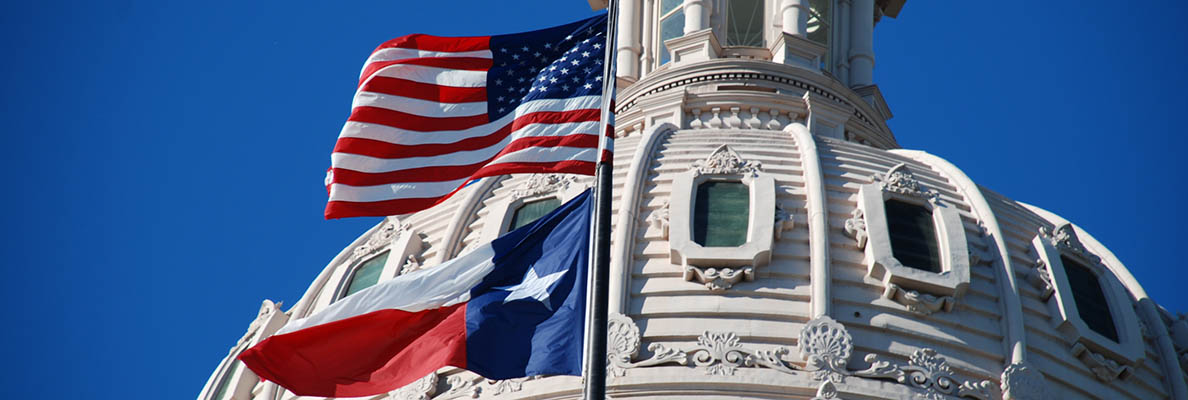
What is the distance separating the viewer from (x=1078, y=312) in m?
35.8

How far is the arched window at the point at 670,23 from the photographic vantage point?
5103 cm

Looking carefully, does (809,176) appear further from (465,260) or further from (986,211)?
(465,260)

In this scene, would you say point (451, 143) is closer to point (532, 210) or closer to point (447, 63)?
point (447, 63)

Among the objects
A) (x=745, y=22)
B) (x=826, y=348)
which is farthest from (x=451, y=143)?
(x=745, y=22)

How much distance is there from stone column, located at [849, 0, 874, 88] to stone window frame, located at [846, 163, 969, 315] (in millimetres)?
14549

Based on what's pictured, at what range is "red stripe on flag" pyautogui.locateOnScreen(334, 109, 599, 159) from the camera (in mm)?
22594

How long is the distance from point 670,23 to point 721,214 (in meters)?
16.7

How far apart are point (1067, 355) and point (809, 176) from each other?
6.22 m

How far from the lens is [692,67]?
46812 mm

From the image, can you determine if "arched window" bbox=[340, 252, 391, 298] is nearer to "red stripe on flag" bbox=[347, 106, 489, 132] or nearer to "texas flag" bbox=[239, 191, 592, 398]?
"red stripe on flag" bbox=[347, 106, 489, 132]

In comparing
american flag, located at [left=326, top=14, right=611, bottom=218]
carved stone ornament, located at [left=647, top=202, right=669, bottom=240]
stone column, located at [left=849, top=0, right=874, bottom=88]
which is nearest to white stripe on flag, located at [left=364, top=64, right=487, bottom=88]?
american flag, located at [left=326, top=14, right=611, bottom=218]

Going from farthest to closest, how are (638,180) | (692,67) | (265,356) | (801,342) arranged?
(692,67) → (638,180) → (801,342) → (265,356)

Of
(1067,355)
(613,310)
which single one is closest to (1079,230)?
(1067,355)

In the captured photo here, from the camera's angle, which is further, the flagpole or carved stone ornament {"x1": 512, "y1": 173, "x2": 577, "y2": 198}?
carved stone ornament {"x1": 512, "y1": 173, "x2": 577, "y2": 198}
